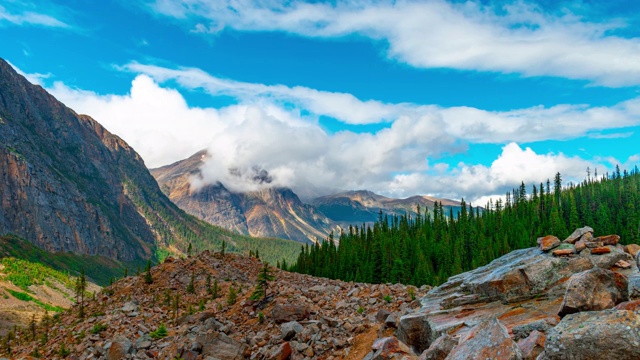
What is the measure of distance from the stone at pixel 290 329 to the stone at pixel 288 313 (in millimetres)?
3213

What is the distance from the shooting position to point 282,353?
3058cm

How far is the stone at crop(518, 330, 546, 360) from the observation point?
1227cm

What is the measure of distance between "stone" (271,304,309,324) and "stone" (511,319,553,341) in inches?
986

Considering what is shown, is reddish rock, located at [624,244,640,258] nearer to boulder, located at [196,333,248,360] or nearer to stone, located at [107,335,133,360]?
→ boulder, located at [196,333,248,360]

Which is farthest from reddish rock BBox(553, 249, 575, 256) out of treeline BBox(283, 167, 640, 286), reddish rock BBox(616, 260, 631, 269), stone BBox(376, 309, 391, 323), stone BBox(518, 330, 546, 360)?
treeline BBox(283, 167, 640, 286)

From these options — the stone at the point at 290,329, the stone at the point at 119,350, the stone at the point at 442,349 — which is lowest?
the stone at the point at 119,350

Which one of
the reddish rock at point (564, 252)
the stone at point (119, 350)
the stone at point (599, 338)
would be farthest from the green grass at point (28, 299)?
the stone at point (599, 338)

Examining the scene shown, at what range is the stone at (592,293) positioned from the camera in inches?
548

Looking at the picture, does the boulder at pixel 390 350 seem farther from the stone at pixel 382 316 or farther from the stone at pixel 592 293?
the stone at pixel 382 316

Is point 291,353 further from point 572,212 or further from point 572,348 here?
point 572,212

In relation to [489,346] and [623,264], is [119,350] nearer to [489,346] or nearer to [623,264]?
[489,346]

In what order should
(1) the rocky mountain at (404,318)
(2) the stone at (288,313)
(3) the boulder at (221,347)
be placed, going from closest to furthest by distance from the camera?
(1) the rocky mountain at (404,318)
(3) the boulder at (221,347)
(2) the stone at (288,313)

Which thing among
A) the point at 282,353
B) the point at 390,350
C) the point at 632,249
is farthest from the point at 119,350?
the point at 632,249

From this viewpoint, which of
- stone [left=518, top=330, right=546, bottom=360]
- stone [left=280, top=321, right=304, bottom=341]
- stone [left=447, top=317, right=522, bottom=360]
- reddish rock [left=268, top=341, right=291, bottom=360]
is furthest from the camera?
stone [left=280, top=321, right=304, bottom=341]
